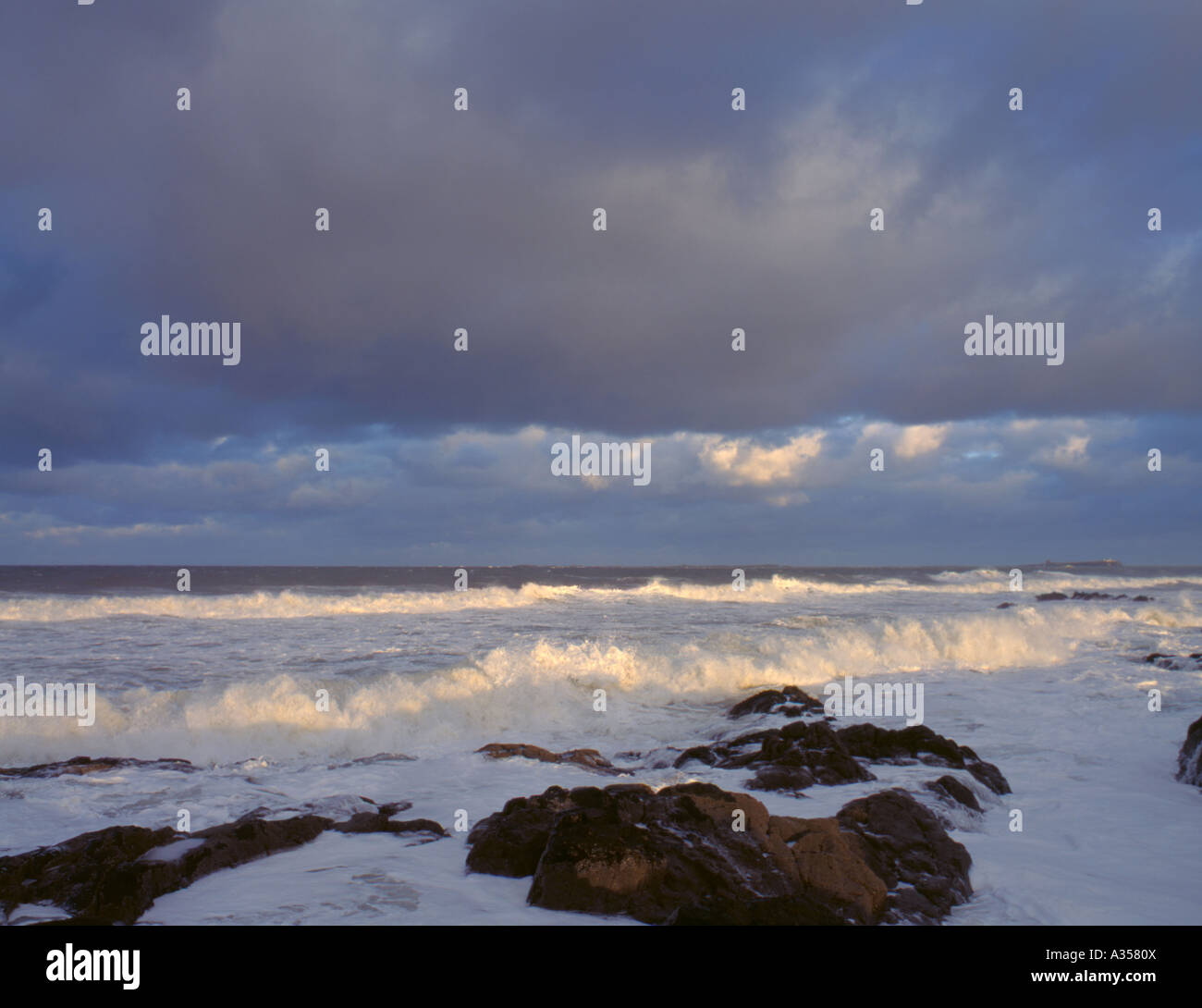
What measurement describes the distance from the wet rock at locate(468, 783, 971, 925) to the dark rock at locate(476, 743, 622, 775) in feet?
14.8

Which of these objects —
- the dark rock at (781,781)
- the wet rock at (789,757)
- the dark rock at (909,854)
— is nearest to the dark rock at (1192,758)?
the wet rock at (789,757)

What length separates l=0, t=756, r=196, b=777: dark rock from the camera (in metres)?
10.6

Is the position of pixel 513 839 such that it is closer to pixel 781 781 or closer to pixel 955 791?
pixel 781 781

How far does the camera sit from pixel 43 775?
10398 millimetres

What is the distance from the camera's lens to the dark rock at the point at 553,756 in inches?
447

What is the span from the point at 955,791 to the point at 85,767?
1184cm

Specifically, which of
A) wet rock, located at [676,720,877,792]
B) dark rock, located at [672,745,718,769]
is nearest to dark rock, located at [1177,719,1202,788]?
wet rock, located at [676,720,877,792]

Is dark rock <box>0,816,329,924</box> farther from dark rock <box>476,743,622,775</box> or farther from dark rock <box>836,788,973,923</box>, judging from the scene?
dark rock <box>836,788,973,923</box>

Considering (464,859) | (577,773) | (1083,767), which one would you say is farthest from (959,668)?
(464,859)

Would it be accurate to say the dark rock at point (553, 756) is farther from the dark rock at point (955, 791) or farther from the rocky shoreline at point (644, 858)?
the dark rock at point (955, 791)

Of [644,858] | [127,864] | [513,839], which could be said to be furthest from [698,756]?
[127,864]

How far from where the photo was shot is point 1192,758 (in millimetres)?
10352
